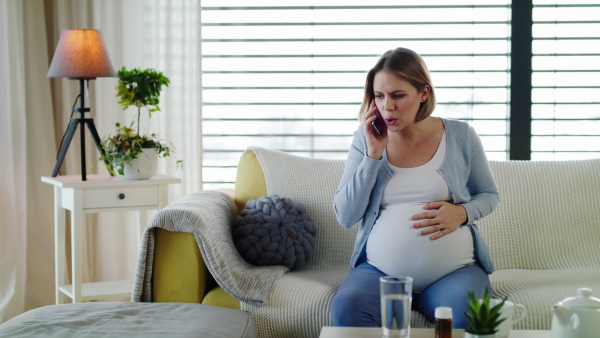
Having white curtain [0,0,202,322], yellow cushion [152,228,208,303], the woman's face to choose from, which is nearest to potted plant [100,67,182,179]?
white curtain [0,0,202,322]

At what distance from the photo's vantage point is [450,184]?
1949 mm

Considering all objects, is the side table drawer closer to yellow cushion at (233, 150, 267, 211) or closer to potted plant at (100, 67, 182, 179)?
potted plant at (100, 67, 182, 179)

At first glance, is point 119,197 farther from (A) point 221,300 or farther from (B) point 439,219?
(B) point 439,219

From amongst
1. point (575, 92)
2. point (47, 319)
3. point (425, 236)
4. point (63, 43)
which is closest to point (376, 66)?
point (425, 236)

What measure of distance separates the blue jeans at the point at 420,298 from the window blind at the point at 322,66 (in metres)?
1.78

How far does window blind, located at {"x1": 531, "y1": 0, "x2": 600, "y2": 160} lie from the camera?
342cm

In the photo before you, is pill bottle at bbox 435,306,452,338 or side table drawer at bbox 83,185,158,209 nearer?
pill bottle at bbox 435,306,452,338

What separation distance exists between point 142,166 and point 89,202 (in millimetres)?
252

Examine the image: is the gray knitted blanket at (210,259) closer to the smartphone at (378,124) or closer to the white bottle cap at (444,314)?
the smartphone at (378,124)

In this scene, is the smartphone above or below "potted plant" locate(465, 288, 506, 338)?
above

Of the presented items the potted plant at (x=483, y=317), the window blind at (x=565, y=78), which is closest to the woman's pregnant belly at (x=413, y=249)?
the potted plant at (x=483, y=317)

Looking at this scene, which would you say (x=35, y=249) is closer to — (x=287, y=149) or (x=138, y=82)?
(x=138, y=82)

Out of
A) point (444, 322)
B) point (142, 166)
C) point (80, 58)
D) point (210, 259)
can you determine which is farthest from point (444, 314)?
point (80, 58)

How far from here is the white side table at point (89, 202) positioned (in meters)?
2.69
